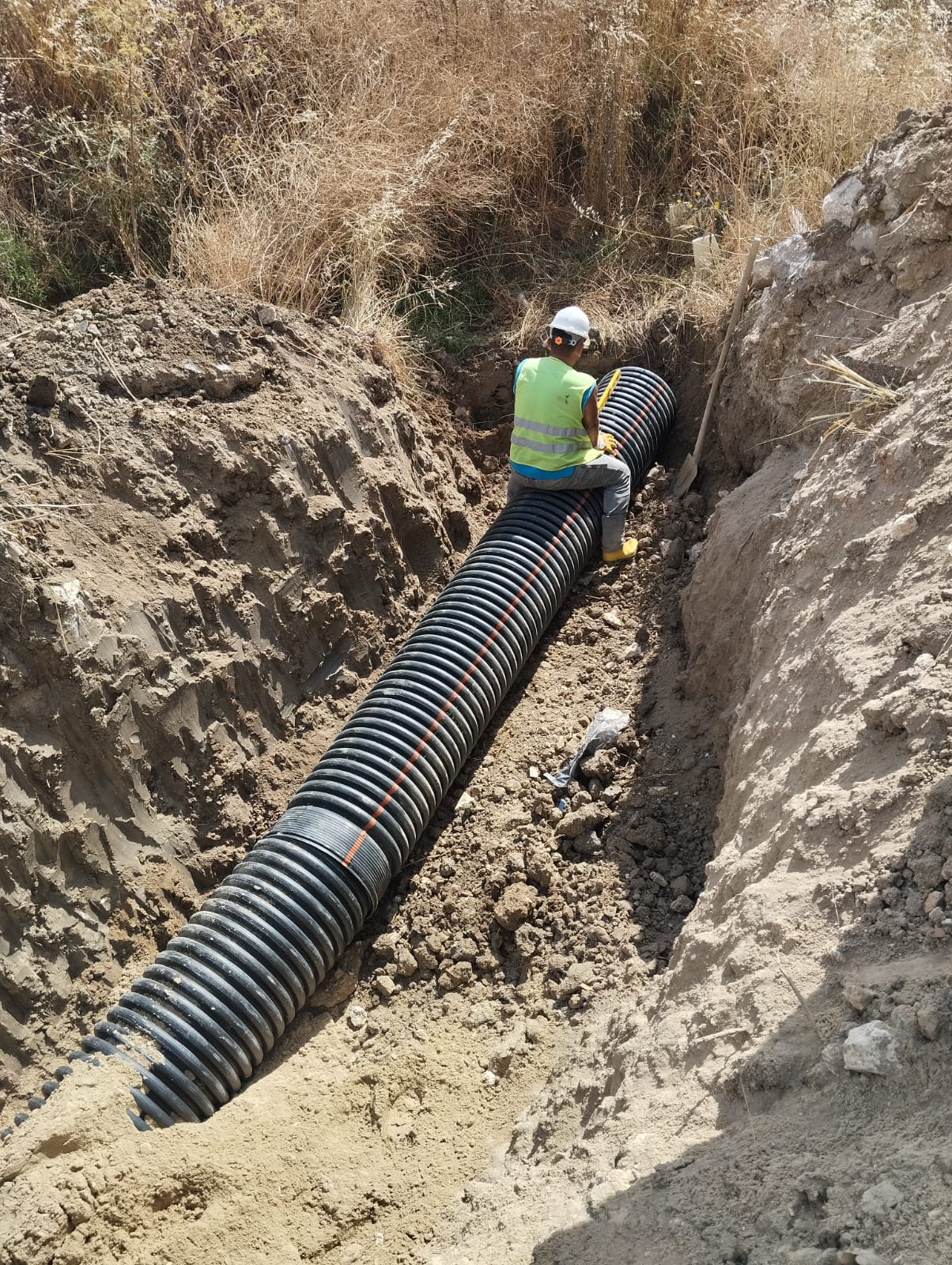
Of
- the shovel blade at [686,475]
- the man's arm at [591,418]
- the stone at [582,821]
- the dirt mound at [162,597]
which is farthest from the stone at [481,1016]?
the shovel blade at [686,475]

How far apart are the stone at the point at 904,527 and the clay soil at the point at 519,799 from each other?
0.02 meters

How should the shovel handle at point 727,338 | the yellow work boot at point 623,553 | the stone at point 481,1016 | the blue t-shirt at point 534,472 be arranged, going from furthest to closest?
1. the yellow work boot at point 623,553
2. the blue t-shirt at point 534,472
3. the shovel handle at point 727,338
4. the stone at point 481,1016

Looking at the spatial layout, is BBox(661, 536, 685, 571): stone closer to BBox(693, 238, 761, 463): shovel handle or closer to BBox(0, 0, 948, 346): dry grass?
BBox(693, 238, 761, 463): shovel handle

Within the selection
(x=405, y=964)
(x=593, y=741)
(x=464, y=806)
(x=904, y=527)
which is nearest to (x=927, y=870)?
(x=904, y=527)

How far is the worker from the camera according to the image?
496cm

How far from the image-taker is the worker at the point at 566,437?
4957 mm

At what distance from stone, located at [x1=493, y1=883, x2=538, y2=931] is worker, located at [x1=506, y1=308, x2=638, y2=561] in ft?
6.84

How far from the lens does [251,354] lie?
4484 mm

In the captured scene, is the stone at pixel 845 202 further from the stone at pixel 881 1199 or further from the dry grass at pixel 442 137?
the stone at pixel 881 1199

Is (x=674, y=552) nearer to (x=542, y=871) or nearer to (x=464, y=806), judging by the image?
(x=464, y=806)

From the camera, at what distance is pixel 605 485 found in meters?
5.24

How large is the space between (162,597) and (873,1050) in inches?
116

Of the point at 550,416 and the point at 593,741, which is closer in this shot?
the point at 593,741

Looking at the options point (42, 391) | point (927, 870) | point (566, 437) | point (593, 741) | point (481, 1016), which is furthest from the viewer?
point (566, 437)
